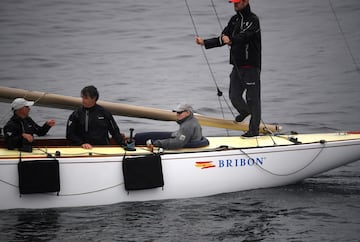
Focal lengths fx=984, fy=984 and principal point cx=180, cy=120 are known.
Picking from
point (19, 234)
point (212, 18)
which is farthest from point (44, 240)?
point (212, 18)

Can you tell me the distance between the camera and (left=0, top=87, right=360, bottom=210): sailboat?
1379 cm

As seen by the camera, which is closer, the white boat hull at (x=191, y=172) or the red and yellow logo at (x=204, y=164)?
the white boat hull at (x=191, y=172)

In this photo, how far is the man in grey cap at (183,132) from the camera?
1462 centimetres

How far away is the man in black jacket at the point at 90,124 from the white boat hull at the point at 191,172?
35 centimetres

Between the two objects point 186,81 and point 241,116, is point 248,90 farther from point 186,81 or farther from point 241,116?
point 186,81

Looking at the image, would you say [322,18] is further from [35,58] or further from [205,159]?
[205,159]

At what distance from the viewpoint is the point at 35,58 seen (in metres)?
30.2

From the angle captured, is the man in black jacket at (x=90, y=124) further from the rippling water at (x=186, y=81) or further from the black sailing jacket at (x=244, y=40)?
the black sailing jacket at (x=244, y=40)

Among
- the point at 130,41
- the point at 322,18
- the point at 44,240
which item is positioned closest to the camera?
the point at 44,240

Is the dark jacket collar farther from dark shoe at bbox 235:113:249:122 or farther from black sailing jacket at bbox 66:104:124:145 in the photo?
black sailing jacket at bbox 66:104:124:145

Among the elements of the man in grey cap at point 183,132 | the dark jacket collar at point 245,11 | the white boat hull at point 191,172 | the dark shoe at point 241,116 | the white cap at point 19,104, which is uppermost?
the dark jacket collar at point 245,11

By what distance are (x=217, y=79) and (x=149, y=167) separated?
13918 millimetres

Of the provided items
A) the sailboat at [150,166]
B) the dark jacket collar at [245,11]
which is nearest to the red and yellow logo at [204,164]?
the sailboat at [150,166]

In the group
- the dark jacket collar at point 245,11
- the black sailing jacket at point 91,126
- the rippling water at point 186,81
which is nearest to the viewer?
the rippling water at point 186,81
